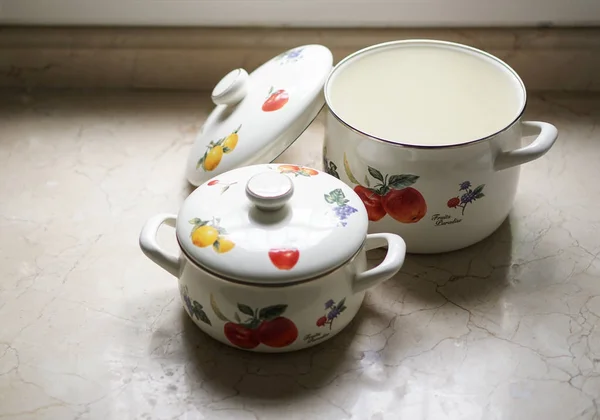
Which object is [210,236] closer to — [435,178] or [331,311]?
[331,311]

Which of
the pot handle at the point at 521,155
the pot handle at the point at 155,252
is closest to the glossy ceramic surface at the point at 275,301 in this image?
the pot handle at the point at 155,252

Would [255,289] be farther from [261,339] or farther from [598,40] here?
[598,40]

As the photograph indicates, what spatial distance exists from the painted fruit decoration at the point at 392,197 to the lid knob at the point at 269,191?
4.8 inches

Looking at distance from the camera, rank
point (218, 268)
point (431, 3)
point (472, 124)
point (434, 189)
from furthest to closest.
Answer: point (431, 3) → point (472, 124) → point (434, 189) → point (218, 268)

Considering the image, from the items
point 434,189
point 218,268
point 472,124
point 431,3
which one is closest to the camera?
point 218,268

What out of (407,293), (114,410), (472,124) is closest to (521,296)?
(407,293)

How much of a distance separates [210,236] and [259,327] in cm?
9

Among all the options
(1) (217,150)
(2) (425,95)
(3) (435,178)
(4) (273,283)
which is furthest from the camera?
(2) (425,95)

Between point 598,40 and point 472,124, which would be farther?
point 598,40

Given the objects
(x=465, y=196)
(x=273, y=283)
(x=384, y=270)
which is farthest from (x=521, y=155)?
(x=273, y=283)

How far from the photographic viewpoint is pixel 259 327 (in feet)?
2.26

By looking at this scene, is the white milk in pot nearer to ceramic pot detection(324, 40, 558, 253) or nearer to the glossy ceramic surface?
ceramic pot detection(324, 40, 558, 253)

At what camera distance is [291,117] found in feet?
2.70

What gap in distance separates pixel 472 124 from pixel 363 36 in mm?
226
